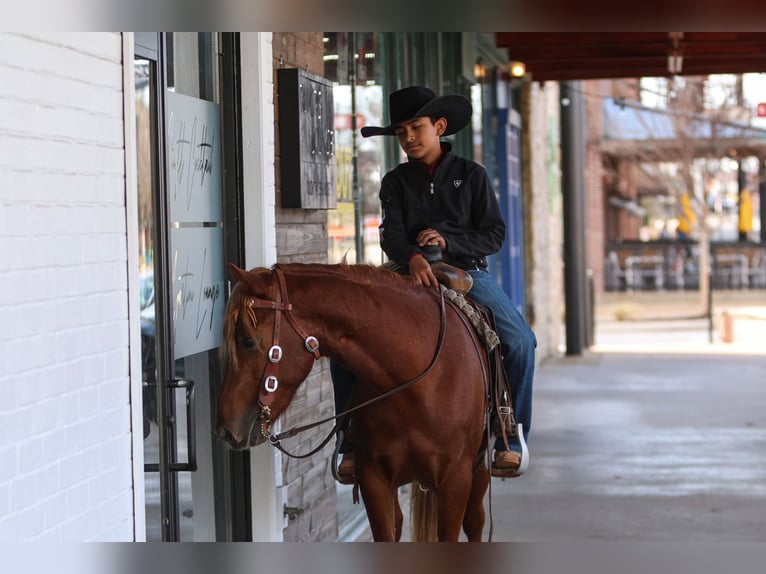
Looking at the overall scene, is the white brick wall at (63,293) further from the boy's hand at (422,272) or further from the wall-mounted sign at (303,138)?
the wall-mounted sign at (303,138)

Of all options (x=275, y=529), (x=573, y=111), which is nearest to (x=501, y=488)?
(x=275, y=529)

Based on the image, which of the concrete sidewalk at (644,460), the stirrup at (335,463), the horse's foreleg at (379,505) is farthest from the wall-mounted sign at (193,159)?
the concrete sidewalk at (644,460)

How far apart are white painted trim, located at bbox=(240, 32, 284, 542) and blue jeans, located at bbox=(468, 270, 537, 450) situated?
2.96 feet

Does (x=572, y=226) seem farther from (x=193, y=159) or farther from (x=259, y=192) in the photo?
(x=193, y=159)

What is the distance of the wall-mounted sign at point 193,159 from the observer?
4.90 m

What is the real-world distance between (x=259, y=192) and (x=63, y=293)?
1778 mm

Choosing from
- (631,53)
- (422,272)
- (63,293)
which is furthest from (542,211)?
(63,293)

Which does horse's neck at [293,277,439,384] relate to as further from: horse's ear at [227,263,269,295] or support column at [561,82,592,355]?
support column at [561,82,592,355]

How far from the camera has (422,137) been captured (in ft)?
16.4

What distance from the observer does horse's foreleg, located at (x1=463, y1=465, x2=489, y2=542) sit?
522cm

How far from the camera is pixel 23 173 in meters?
3.41

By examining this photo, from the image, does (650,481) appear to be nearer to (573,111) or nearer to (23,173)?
(23,173)

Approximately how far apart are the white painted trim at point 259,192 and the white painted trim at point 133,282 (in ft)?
3.67
